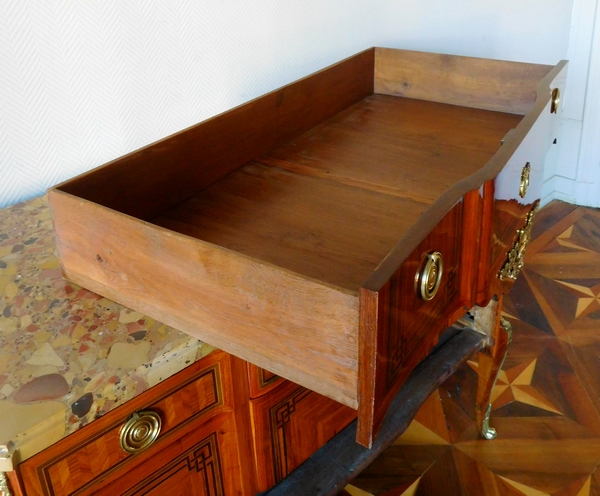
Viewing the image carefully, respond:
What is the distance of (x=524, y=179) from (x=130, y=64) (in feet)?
1.99

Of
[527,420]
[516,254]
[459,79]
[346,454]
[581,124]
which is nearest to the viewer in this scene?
[346,454]

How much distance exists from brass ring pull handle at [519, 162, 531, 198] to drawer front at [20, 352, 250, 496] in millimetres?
498

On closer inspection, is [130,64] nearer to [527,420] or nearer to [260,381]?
[260,381]

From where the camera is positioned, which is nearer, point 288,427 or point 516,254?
point 288,427

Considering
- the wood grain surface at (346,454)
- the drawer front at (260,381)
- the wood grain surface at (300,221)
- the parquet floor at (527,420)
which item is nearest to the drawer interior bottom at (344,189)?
the wood grain surface at (300,221)

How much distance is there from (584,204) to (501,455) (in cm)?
130

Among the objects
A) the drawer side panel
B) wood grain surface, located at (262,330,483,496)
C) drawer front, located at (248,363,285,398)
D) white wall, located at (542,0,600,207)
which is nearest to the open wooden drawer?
the drawer side panel

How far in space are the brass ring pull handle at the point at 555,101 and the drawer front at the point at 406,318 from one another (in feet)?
1.54

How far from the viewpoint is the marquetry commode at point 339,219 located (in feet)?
1.89

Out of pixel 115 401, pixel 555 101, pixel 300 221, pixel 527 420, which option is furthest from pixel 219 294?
pixel 527 420

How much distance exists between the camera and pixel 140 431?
65 cm

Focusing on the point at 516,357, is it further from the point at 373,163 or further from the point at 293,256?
the point at 293,256

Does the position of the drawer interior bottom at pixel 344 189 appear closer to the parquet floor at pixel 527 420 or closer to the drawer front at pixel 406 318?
the drawer front at pixel 406 318

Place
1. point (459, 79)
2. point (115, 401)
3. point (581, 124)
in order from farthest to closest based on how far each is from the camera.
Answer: point (581, 124) < point (459, 79) < point (115, 401)
